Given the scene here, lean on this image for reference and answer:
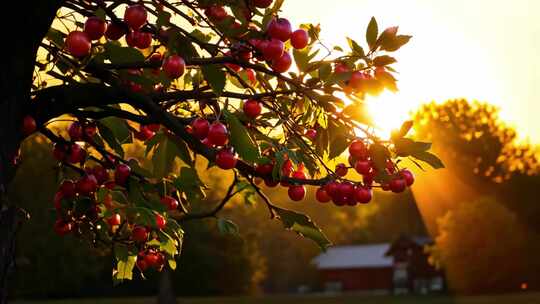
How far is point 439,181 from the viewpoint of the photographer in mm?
77750

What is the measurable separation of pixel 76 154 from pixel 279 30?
2617 millimetres

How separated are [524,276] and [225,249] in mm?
26755

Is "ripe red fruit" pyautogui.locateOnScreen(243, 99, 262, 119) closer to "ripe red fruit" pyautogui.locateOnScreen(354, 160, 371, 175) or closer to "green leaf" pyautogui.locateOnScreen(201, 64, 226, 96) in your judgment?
"green leaf" pyautogui.locateOnScreen(201, 64, 226, 96)

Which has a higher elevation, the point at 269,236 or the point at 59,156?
the point at 269,236

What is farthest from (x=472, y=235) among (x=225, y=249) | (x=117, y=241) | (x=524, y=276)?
(x=117, y=241)

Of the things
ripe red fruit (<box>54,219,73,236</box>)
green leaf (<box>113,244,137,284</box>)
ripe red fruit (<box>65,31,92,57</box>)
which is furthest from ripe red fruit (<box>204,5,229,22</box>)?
green leaf (<box>113,244,137,284</box>)

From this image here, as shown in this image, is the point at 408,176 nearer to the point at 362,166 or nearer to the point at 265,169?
the point at 362,166

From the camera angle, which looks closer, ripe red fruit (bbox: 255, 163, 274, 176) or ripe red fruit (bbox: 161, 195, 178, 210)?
ripe red fruit (bbox: 255, 163, 274, 176)

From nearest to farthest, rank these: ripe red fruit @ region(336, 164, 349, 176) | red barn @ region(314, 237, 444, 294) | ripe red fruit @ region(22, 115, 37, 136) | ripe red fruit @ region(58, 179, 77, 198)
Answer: ripe red fruit @ region(336, 164, 349, 176) → ripe red fruit @ region(22, 115, 37, 136) → ripe red fruit @ region(58, 179, 77, 198) → red barn @ region(314, 237, 444, 294)

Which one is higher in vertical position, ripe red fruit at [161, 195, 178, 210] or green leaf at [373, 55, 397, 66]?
green leaf at [373, 55, 397, 66]

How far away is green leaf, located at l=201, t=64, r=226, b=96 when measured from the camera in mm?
4438

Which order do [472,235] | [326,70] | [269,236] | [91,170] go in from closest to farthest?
[326,70], [91,170], [472,235], [269,236]

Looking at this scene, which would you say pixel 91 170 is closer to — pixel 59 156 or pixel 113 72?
pixel 59 156

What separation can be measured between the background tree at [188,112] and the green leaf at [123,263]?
2 cm
